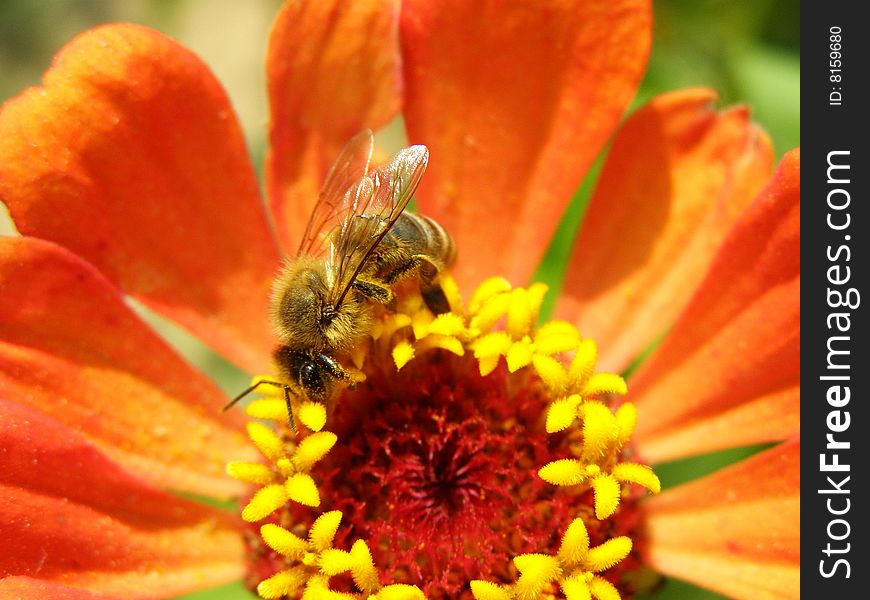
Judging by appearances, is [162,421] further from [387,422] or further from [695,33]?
[695,33]

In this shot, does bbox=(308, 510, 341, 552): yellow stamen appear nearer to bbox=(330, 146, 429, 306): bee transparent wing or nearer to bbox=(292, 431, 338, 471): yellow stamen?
bbox=(292, 431, 338, 471): yellow stamen

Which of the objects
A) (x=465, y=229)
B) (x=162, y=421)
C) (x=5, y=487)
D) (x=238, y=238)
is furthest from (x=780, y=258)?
(x=5, y=487)

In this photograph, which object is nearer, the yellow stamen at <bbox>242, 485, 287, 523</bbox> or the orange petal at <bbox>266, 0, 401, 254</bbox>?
the yellow stamen at <bbox>242, 485, 287, 523</bbox>

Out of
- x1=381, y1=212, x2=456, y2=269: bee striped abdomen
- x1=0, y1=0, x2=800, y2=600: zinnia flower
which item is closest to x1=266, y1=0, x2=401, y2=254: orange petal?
x1=0, y1=0, x2=800, y2=600: zinnia flower

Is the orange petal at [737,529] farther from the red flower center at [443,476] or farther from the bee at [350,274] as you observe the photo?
the bee at [350,274]

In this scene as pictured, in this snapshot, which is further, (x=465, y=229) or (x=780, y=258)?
(x=465, y=229)

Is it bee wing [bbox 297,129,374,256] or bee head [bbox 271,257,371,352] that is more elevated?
bee wing [bbox 297,129,374,256]
